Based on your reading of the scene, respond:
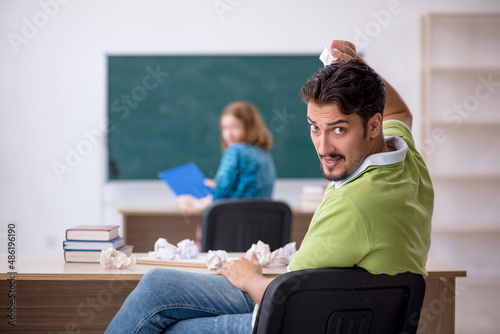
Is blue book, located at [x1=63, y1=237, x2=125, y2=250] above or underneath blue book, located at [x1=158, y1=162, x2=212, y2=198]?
underneath

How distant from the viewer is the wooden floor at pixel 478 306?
337 centimetres

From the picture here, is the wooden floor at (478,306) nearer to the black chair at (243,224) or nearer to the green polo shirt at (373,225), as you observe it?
the black chair at (243,224)

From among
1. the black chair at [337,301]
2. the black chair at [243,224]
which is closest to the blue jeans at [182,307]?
the black chair at [337,301]

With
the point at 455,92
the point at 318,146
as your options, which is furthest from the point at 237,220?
the point at 455,92

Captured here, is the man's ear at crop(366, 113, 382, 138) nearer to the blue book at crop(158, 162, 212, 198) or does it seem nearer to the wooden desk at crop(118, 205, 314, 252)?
the blue book at crop(158, 162, 212, 198)

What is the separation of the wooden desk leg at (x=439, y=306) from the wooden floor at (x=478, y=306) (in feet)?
5.32

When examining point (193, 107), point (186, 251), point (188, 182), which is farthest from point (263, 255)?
point (193, 107)

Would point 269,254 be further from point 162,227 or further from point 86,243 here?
point 162,227

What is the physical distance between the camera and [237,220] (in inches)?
102

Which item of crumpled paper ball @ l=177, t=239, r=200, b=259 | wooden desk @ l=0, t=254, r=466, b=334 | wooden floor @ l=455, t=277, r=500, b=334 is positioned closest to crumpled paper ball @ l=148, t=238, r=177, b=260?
crumpled paper ball @ l=177, t=239, r=200, b=259

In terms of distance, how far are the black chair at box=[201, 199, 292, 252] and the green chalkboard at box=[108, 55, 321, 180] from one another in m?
2.33

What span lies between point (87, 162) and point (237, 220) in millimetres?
2682

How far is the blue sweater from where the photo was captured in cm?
312
